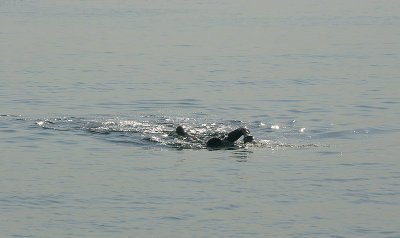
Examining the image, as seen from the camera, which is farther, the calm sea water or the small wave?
the small wave

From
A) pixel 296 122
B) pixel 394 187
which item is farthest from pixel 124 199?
pixel 296 122

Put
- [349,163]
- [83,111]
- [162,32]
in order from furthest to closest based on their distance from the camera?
[162,32], [83,111], [349,163]

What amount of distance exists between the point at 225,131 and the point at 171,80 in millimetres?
12853

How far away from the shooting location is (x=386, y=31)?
212 feet

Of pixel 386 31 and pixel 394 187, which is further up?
pixel 386 31

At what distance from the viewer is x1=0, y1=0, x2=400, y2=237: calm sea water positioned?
60.4 ft

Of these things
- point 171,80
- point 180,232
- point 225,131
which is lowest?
point 180,232

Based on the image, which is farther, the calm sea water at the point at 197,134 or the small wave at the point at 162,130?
the small wave at the point at 162,130

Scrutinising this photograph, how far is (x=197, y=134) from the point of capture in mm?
27125

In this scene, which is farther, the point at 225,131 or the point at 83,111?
the point at 83,111

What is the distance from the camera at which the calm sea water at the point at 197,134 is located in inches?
725

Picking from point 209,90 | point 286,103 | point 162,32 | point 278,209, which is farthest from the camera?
point 162,32

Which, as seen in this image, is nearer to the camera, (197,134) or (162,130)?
(197,134)

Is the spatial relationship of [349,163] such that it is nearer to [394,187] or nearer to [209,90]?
[394,187]
